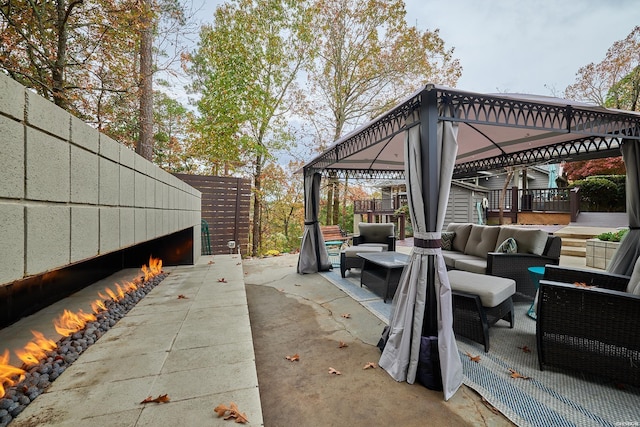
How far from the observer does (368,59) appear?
9.58 meters

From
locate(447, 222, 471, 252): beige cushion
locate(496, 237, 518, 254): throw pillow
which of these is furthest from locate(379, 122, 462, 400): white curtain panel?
locate(447, 222, 471, 252): beige cushion

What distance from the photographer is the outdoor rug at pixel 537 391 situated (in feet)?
5.32

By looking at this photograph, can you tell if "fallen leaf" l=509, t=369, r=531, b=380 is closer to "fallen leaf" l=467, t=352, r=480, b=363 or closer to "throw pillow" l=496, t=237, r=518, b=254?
"fallen leaf" l=467, t=352, r=480, b=363

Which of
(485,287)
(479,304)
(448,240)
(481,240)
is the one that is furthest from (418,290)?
(448,240)

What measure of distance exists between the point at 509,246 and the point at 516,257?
0.32 m

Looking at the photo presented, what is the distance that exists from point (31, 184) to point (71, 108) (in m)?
4.76

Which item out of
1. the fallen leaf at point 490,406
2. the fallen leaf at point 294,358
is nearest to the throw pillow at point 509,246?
the fallen leaf at point 490,406

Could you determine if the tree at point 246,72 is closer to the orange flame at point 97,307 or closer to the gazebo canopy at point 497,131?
the gazebo canopy at point 497,131

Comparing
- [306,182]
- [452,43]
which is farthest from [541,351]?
[452,43]

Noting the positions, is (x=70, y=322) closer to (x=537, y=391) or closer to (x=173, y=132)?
(x=537, y=391)

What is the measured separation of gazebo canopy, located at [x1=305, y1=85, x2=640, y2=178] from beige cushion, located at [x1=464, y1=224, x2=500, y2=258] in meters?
1.53

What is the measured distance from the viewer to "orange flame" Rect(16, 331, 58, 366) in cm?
151

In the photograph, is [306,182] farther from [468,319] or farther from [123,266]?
[468,319]

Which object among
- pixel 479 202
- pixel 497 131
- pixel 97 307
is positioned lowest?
pixel 97 307
